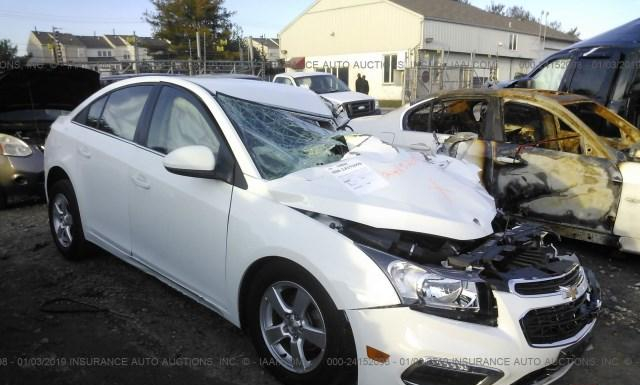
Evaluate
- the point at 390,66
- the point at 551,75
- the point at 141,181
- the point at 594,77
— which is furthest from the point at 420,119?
the point at 390,66

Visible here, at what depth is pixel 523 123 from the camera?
17.2 feet

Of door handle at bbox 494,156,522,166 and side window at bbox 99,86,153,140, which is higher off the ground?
side window at bbox 99,86,153,140

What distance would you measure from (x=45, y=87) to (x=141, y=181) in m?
4.33

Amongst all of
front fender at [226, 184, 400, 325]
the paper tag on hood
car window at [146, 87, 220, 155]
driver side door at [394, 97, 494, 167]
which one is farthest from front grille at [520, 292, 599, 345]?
driver side door at [394, 97, 494, 167]

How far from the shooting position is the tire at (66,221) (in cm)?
414

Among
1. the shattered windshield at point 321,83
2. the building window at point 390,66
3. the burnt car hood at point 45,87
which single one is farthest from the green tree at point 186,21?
the burnt car hood at point 45,87

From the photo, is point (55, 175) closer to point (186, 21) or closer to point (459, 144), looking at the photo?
point (459, 144)

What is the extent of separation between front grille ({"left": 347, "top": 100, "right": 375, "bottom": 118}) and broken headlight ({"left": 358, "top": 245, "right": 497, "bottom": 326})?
11.7 metres

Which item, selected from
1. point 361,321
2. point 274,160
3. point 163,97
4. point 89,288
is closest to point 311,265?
point 361,321

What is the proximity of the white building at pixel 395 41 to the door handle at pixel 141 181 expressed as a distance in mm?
26346

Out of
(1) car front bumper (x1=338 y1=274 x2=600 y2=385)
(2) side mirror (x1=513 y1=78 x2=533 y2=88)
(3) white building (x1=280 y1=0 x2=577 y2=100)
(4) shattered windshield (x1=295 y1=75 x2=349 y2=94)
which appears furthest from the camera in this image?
(3) white building (x1=280 y1=0 x2=577 y2=100)

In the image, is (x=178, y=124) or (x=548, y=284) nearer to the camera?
(x=548, y=284)

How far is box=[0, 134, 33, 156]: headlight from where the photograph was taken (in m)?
5.96

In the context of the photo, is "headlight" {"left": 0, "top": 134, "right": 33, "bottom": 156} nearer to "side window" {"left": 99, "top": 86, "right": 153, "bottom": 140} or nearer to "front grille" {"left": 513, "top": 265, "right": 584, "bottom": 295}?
"side window" {"left": 99, "top": 86, "right": 153, "bottom": 140}
